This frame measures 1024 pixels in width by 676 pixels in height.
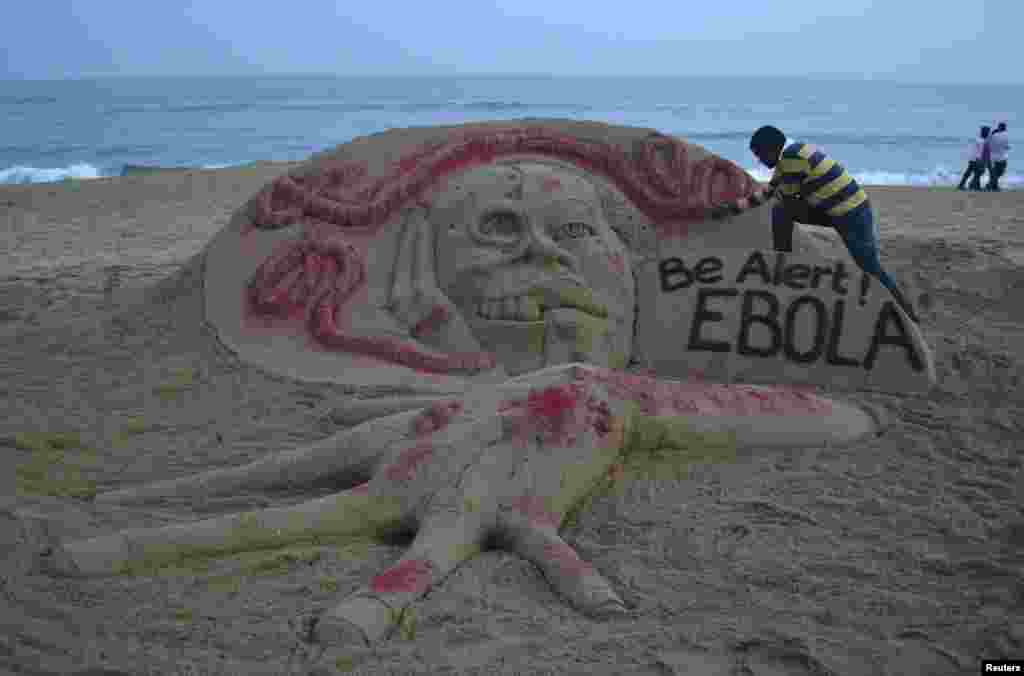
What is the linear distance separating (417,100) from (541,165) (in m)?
39.5

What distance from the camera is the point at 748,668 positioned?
1978mm

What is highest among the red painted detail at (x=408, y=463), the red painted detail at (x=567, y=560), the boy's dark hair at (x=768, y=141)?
the boy's dark hair at (x=768, y=141)

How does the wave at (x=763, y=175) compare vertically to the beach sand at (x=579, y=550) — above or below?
above

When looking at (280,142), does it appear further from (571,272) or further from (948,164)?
(571,272)

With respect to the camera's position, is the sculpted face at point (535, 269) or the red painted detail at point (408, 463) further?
the sculpted face at point (535, 269)

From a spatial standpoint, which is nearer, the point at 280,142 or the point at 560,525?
the point at 560,525

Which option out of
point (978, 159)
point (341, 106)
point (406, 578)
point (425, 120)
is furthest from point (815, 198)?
point (341, 106)

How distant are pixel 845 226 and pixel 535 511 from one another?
108 inches

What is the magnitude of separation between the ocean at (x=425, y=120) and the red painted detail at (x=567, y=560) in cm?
1637

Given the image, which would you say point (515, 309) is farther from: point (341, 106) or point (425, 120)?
point (341, 106)

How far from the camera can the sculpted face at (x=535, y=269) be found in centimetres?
429

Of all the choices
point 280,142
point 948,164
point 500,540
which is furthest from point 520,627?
point 280,142

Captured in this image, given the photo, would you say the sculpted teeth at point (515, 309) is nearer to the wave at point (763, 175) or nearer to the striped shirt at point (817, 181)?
the striped shirt at point (817, 181)

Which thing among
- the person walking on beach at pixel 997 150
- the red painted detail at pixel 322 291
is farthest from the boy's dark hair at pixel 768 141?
the person walking on beach at pixel 997 150
